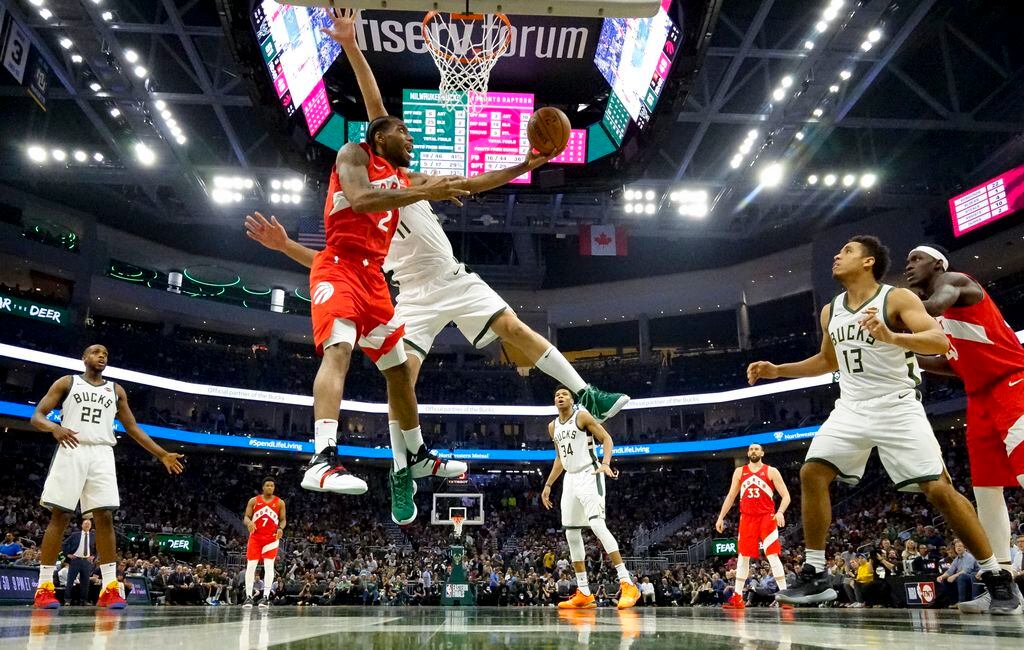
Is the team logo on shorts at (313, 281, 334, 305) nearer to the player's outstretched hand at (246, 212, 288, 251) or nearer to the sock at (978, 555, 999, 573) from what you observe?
the player's outstretched hand at (246, 212, 288, 251)

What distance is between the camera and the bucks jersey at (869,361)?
167 inches

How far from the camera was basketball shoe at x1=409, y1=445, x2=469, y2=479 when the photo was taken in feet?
15.1

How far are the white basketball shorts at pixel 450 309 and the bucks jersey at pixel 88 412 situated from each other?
3368 millimetres

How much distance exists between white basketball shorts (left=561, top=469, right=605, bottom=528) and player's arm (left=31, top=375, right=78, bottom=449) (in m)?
5.00

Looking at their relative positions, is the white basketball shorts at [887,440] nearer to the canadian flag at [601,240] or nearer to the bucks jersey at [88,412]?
the bucks jersey at [88,412]

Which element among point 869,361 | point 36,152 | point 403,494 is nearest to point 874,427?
point 869,361

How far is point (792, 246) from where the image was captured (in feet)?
102

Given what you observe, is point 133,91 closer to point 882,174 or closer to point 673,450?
point 882,174

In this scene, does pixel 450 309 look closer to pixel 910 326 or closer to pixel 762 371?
pixel 762 371

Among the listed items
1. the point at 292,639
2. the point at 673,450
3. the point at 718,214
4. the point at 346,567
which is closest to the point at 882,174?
the point at 718,214

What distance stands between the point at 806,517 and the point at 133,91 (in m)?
16.8

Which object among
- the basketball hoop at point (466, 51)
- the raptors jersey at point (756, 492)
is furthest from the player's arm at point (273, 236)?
the raptors jersey at point (756, 492)

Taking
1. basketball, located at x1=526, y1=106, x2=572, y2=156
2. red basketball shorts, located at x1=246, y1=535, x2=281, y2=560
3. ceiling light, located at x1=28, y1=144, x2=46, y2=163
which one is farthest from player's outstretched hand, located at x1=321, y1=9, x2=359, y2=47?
ceiling light, located at x1=28, y1=144, x2=46, y2=163

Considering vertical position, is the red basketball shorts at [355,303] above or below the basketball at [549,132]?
below
